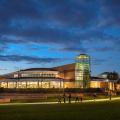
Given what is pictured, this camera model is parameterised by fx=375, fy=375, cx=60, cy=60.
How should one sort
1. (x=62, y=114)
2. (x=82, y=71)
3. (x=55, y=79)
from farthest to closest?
1. (x=82, y=71)
2. (x=55, y=79)
3. (x=62, y=114)

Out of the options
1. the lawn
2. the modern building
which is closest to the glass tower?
the modern building

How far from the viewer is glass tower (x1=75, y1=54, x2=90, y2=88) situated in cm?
17438

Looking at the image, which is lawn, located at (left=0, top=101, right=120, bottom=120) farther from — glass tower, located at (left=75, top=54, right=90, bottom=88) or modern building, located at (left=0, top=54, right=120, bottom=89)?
glass tower, located at (left=75, top=54, right=90, bottom=88)

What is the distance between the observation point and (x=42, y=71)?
18362 centimetres

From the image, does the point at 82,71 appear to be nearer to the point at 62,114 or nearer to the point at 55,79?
the point at 55,79

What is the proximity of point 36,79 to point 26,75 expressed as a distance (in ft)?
54.1

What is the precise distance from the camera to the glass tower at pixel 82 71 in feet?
572

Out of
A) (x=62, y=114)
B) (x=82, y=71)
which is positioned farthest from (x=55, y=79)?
(x=62, y=114)

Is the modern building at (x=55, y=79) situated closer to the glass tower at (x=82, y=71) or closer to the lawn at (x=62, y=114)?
the glass tower at (x=82, y=71)

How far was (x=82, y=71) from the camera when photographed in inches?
6900

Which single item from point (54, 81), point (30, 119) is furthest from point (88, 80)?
point (30, 119)

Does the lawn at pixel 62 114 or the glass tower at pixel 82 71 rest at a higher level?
the glass tower at pixel 82 71

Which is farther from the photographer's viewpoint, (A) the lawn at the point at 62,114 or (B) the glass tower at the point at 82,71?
(B) the glass tower at the point at 82,71

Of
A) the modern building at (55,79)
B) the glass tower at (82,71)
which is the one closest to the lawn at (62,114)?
the modern building at (55,79)
